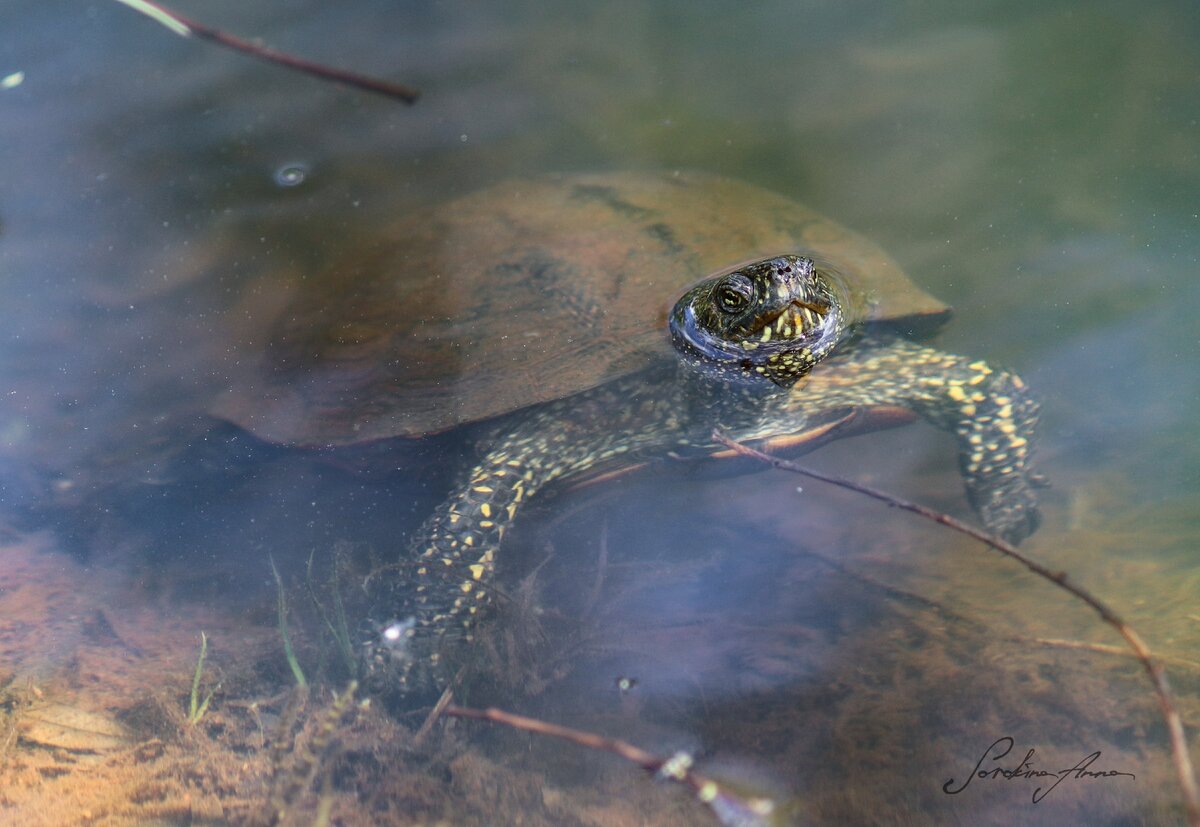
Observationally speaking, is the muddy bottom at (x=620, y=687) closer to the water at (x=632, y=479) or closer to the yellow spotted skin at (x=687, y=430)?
the water at (x=632, y=479)

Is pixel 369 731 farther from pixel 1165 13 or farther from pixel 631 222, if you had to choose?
pixel 1165 13

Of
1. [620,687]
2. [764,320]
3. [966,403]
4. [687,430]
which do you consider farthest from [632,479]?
[966,403]

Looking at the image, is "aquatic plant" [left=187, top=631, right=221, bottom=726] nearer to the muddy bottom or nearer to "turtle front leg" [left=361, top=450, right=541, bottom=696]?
the muddy bottom

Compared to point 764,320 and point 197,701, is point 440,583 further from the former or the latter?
point 764,320

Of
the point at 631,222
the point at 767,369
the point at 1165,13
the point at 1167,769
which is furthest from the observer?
the point at 1165,13

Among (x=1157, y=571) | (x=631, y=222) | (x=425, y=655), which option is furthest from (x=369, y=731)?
(x=1157, y=571)

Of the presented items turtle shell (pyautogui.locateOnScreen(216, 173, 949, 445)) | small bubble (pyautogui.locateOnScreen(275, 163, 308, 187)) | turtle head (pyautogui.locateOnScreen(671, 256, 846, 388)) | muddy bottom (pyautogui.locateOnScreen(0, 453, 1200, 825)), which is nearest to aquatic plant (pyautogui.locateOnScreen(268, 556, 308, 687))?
muddy bottom (pyautogui.locateOnScreen(0, 453, 1200, 825))
